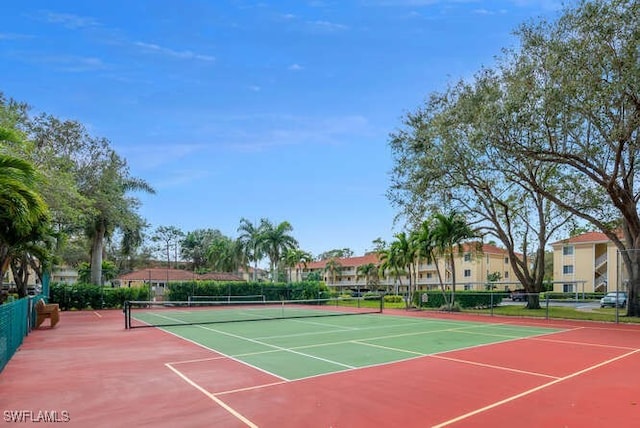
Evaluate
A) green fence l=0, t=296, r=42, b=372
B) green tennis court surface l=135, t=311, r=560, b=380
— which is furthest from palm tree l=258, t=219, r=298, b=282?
green fence l=0, t=296, r=42, b=372

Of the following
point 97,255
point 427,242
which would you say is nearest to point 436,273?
point 427,242

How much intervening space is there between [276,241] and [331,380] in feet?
140

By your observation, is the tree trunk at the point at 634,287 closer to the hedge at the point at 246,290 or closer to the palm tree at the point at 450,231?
the palm tree at the point at 450,231

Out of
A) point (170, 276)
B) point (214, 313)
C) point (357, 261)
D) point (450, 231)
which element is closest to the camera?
point (214, 313)

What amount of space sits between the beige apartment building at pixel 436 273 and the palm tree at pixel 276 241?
1409 cm

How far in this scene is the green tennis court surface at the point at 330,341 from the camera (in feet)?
34.7

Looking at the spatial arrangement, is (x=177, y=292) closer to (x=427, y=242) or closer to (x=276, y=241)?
(x=276, y=241)

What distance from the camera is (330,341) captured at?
14359 millimetres

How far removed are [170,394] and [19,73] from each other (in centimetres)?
1415

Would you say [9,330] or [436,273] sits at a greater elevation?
[9,330]

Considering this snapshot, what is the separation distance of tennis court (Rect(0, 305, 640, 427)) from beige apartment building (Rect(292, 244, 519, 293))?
43.1m

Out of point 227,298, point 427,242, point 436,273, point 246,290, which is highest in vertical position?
point 427,242

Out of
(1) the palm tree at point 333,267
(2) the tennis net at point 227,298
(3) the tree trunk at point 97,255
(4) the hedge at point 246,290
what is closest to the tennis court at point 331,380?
(3) the tree trunk at point 97,255

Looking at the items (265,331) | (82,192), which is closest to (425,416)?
(265,331)
